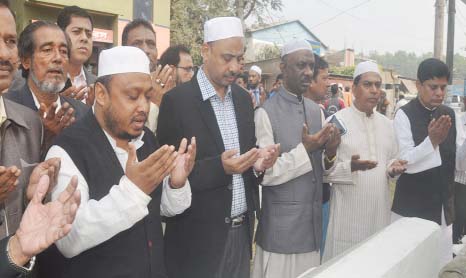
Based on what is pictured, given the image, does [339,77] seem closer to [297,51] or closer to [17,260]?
[297,51]

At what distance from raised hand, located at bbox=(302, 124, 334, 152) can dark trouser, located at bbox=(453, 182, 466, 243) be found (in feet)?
11.1

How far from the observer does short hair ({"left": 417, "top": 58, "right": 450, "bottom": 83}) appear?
3.95 metres

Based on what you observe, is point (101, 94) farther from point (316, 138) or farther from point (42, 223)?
point (316, 138)

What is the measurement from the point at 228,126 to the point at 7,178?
4.98 feet

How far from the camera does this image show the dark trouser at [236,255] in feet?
9.71

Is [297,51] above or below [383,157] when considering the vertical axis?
above

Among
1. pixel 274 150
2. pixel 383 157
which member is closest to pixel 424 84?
pixel 383 157

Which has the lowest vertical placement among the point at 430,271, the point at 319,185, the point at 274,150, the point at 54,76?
the point at 430,271

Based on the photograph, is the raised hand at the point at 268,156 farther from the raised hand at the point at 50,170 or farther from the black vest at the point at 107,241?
the raised hand at the point at 50,170

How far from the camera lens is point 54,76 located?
9.23 ft

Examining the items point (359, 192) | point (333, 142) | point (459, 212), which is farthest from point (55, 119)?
point (459, 212)

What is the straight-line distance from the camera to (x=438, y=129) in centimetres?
356

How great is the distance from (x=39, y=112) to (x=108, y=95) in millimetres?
590

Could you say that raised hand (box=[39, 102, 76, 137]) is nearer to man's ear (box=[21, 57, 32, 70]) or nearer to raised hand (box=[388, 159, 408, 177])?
man's ear (box=[21, 57, 32, 70])
